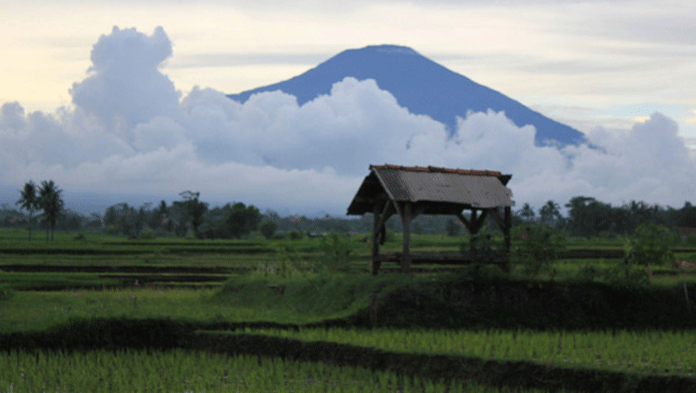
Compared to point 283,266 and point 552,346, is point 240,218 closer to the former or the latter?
point 283,266

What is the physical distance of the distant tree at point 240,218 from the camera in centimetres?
9131

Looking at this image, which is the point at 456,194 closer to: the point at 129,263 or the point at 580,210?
the point at 129,263

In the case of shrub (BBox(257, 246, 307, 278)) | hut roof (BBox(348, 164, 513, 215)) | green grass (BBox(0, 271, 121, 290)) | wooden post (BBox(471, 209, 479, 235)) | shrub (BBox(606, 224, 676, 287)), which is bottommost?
green grass (BBox(0, 271, 121, 290))

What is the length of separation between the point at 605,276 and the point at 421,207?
4.62m

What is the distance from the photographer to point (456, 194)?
20.0m

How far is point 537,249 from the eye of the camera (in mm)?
17719

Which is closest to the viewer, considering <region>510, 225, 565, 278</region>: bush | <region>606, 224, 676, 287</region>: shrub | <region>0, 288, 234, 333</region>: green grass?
<region>0, 288, 234, 333</region>: green grass

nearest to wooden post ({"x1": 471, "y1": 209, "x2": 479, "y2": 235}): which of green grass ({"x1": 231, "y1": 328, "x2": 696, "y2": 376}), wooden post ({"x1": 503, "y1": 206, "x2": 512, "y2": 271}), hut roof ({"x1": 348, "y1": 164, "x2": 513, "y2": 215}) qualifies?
hut roof ({"x1": 348, "y1": 164, "x2": 513, "y2": 215})

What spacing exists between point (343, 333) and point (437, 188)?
18.8 ft

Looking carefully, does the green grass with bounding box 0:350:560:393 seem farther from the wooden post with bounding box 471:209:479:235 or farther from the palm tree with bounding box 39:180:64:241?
the palm tree with bounding box 39:180:64:241

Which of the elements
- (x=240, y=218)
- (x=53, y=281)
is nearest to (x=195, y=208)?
(x=240, y=218)

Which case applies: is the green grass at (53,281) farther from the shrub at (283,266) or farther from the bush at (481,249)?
the bush at (481,249)

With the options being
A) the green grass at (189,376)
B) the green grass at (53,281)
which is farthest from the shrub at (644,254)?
the green grass at (53,281)

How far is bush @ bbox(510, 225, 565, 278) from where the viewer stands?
695 inches
